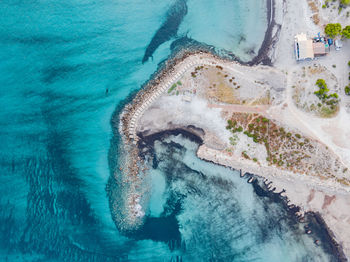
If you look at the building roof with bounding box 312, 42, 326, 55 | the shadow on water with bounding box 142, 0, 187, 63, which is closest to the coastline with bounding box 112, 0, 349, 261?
the shadow on water with bounding box 142, 0, 187, 63

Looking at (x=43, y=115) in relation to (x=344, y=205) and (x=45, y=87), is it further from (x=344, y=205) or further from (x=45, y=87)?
(x=344, y=205)

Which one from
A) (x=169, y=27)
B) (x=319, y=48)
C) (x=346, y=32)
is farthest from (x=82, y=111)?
(x=346, y=32)

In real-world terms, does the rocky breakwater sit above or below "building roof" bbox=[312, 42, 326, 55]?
below

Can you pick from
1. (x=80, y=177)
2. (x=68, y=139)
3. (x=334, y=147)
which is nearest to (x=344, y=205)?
(x=334, y=147)

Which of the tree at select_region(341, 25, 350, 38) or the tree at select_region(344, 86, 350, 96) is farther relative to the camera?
the tree at select_region(344, 86, 350, 96)

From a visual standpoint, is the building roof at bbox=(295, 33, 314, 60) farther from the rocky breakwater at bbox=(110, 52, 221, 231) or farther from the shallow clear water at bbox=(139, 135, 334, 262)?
the shallow clear water at bbox=(139, 135, 334, 262)

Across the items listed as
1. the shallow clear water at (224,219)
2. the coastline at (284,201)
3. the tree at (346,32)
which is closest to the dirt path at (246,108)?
the coastline at (284,201)

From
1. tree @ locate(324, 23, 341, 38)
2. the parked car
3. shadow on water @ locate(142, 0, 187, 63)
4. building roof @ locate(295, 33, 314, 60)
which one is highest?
tree @ locate(324, 23, 341, 38)

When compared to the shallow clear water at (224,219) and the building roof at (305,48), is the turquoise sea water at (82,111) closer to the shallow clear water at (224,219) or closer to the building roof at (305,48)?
the shallow clear water at (224,219)
